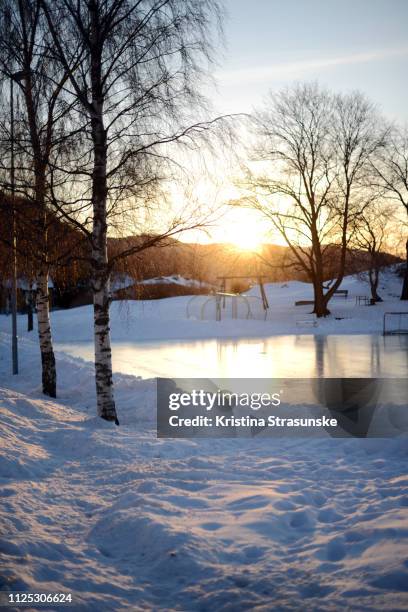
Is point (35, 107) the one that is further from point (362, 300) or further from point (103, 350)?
point (362, 300)

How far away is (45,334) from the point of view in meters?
11.7

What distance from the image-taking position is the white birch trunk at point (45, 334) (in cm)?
1141

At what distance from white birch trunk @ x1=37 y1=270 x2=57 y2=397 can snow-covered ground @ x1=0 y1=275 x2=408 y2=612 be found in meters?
3.40

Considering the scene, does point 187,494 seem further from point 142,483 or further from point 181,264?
point 181,264

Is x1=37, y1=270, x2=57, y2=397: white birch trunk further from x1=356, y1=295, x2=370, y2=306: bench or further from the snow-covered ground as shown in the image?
x1=356, y1=295, x2=370, y2=306: bench

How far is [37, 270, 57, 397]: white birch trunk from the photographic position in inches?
449

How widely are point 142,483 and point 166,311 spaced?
118ft

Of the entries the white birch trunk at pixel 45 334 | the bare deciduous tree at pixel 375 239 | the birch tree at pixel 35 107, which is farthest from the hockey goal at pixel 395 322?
the birch tree at pixel 35 107

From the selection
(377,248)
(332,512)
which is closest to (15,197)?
(332,512)

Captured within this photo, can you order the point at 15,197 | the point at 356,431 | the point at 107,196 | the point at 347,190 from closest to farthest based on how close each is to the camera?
the point at 356,431 → the point at 107,196 → the point at 15,197 → the point at 347,190

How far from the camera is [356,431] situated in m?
7.61

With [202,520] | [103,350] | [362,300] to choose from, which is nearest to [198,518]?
[202,520]

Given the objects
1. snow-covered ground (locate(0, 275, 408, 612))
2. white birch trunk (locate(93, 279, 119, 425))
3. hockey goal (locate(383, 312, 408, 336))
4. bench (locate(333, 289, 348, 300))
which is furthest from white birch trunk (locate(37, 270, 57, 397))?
bench (locate(333, 289, 348, 300))

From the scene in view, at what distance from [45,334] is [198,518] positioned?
7872 millimetres
